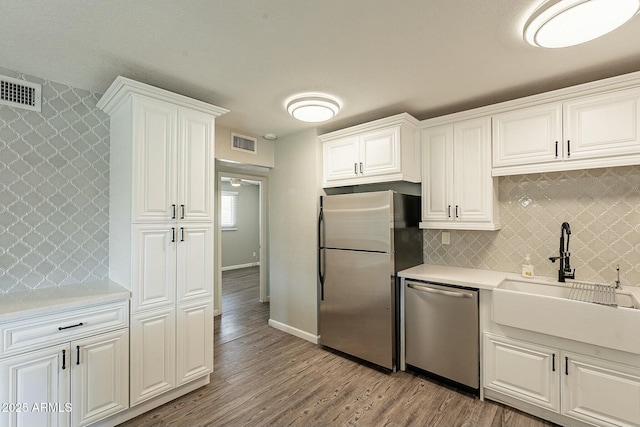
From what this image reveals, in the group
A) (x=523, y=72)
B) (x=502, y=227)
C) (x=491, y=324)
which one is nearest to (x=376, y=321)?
(x=491, y=324)

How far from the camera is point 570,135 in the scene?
87.0 inches

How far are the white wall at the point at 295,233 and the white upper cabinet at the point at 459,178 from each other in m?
1.22

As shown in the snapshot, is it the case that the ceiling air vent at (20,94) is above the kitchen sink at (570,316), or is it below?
above

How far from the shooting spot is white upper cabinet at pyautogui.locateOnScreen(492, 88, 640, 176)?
202cm

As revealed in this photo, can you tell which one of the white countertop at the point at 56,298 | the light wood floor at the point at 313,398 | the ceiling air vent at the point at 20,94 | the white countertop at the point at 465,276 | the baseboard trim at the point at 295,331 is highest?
the ceiling air vent at the point at 20,94

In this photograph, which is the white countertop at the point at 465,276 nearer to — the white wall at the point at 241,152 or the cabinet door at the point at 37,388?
the white wall at the point at 241,152

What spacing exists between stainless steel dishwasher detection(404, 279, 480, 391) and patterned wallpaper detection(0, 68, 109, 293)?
2.72 m

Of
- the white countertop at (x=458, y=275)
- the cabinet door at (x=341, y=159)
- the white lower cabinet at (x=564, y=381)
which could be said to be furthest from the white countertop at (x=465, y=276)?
the cabinet door at (x=341, y=159)

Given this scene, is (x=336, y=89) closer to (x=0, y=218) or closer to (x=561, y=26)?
(x=561, y=26)

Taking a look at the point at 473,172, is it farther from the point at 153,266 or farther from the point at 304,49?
the point at 153,266

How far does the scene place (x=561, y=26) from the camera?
150cm

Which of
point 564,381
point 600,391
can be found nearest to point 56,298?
point 564,381

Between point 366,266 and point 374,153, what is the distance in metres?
1.14

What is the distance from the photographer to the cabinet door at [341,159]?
3.13 meters
